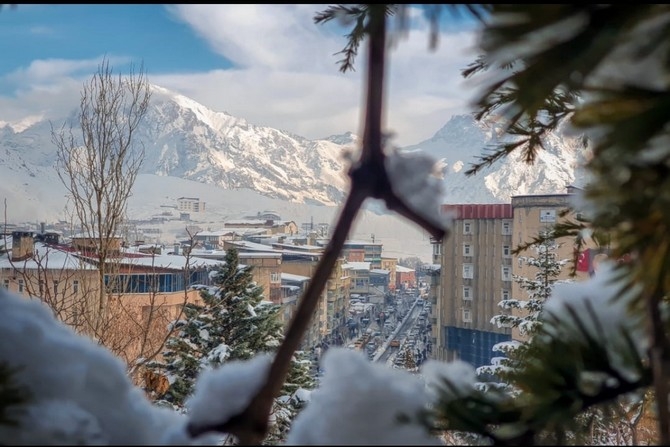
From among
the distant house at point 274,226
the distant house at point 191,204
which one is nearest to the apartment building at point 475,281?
the distant house at point 274,226

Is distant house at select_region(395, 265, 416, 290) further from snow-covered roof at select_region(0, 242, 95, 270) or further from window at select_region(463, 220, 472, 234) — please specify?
snow-covered roof at select_region(0, 242, 95, 270)

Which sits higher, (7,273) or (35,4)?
(35,4)

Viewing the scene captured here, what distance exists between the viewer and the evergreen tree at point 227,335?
3.54m

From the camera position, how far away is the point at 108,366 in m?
0.26

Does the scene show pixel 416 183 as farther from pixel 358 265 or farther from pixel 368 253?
pixel 368 253

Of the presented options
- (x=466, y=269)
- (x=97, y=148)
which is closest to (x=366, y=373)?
(x=97, y=148)

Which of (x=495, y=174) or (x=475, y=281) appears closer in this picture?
(x=475, y=281)

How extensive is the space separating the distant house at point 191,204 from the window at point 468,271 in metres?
11.5

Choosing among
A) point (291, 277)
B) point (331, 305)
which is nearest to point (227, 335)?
point (291, 277)

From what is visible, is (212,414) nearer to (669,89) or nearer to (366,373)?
(366,373)

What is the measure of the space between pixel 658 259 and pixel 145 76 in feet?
14.3

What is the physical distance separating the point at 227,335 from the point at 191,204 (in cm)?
1797

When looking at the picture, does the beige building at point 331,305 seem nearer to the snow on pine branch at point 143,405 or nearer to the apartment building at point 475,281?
the apartment building at point 475,281

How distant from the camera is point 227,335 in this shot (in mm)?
3762
